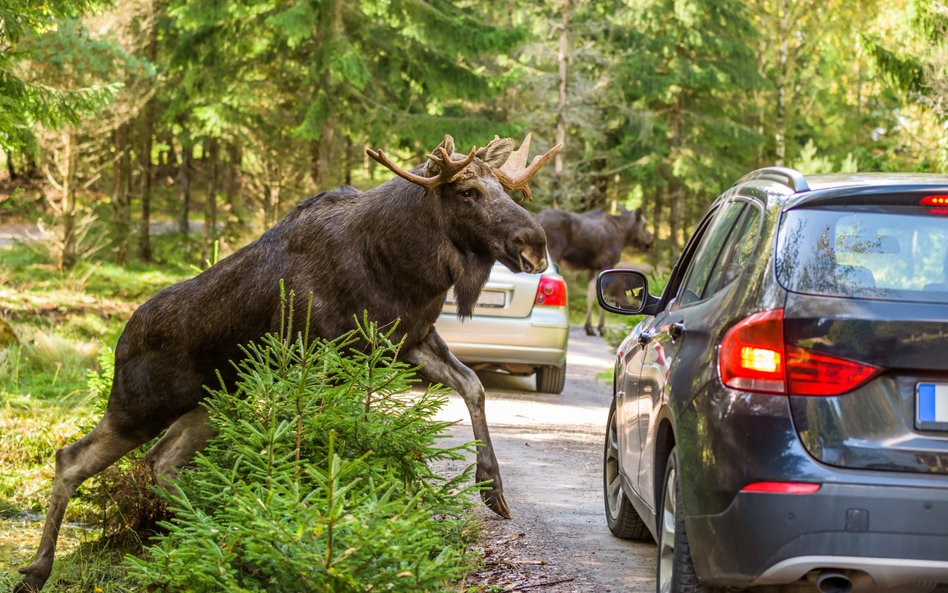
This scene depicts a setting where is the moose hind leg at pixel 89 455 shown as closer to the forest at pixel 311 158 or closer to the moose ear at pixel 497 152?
the forest at pixel 311 158

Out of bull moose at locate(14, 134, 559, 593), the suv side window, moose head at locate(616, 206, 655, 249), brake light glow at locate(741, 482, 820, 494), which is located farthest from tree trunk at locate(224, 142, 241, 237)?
brake light glow at locate(741, 482, 820, 494)

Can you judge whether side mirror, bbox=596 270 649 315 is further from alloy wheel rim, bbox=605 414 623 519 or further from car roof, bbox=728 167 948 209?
car roof, bbox=728 167 948 209

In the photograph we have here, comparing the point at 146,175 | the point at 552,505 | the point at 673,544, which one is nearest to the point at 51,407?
the point at 552,505

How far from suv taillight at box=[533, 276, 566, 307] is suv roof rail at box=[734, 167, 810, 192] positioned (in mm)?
8573

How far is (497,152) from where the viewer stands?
7957 millimetres

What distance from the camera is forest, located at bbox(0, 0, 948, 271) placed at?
20.1 metres

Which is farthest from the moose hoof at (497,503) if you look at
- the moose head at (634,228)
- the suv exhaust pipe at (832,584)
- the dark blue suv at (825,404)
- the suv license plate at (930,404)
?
the moose head at (634,228)

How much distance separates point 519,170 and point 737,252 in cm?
347

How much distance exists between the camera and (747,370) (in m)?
3.86

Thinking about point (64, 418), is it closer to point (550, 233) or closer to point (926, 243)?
point (926, 243)

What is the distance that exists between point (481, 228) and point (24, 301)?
14504mm

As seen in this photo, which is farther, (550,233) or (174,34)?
(174,34)

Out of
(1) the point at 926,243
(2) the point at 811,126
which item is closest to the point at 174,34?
(1) the point at 926,243

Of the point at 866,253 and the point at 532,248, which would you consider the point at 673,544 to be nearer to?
the point at 866,253
